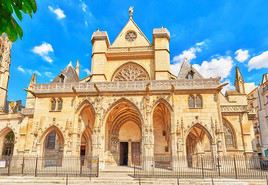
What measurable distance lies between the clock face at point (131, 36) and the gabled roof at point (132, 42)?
0.28 meters

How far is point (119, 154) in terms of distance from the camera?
62.0 ft

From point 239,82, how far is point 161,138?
1164 cm

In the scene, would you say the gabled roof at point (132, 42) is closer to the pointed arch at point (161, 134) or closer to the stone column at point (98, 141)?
the pointed arch at point (161, 134)

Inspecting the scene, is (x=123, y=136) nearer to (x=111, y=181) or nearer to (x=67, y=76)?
(x=111, y=181)

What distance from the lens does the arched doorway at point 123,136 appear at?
59.9ft

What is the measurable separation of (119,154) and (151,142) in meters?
5.10

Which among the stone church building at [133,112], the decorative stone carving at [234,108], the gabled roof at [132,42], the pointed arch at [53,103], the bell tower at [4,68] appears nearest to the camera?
the stone church building at [133,112]

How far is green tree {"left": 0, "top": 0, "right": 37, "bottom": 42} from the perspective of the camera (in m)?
1.79

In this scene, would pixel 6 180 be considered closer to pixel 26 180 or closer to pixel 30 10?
pixel 26 180

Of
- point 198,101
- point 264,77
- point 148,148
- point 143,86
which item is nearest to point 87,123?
point 143,86

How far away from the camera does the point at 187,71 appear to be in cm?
2250

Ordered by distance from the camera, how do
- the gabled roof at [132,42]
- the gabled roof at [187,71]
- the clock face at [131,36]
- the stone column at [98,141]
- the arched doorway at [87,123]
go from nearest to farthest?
the stone column at [98,141], the arched doorway at [87,123], the gabled roof at [187,71], the gabled roof at [132,42], the clock face at [131,36]

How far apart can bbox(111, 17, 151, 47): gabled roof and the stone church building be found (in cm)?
12

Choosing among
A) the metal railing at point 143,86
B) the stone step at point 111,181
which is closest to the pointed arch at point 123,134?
the metal railing at point 143,86
